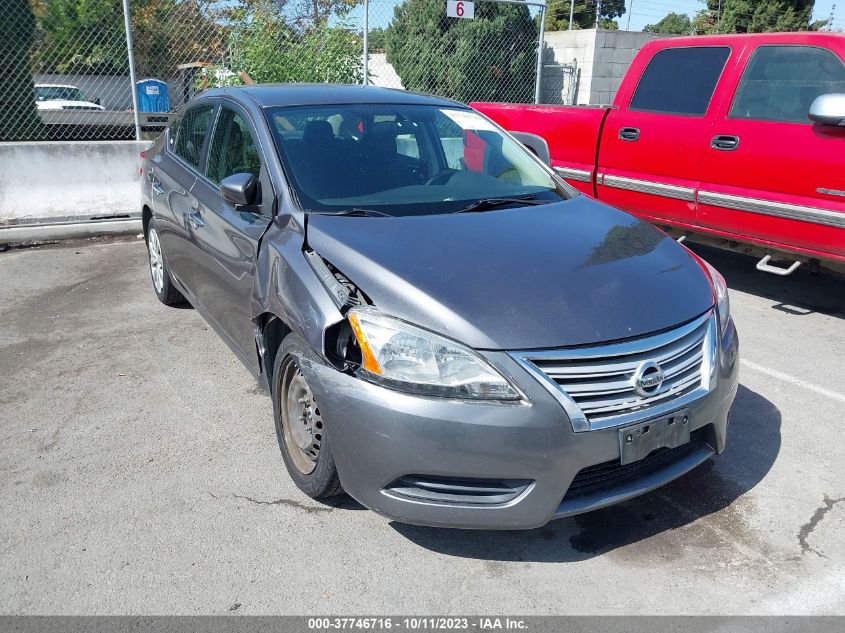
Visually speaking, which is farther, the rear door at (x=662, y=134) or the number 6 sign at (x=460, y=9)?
the number 6 sign at (x=460, y=9)

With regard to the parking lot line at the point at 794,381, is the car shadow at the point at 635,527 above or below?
above

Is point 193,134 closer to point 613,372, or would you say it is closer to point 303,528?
point 303,528

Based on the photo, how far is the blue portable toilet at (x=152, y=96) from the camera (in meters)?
9.25

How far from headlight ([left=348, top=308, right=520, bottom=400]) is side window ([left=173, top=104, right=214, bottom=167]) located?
2.47m

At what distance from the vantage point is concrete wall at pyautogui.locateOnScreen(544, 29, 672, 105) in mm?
14398

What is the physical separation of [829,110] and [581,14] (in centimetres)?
4416

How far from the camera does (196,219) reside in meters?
4.36

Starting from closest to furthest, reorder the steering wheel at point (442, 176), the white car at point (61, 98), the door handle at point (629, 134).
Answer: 1. the steering wheel at point (442, 176)
2. the door handle at point (629, 134)
3. the white car at point (61, 98)

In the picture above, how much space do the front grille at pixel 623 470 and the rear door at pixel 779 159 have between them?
2981mm

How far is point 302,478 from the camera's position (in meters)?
3.24

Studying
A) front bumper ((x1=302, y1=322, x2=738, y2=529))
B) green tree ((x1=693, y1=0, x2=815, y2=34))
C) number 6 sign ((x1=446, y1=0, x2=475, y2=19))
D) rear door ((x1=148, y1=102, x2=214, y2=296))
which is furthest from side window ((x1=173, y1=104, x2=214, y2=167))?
green tree ((x1=693, y1=0, x2=815, y2=34))

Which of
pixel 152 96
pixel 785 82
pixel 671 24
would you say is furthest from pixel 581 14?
pixel 785 82

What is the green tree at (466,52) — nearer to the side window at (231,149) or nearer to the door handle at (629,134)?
the door handle at (629,134)

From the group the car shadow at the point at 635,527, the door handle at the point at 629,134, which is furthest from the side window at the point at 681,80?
the car shadow at the point at 635,527
